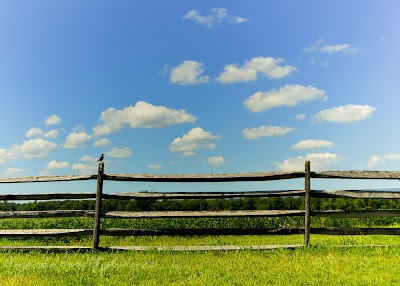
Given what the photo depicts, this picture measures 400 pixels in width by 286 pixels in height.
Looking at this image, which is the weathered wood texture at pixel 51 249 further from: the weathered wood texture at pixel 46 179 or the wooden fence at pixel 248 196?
the weathered wood texture at pixel 46 179

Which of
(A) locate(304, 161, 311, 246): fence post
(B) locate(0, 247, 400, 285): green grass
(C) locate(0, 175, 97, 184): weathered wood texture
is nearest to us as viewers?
(B) locate(0, 247, 400, 285): green grass

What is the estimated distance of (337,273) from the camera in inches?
322

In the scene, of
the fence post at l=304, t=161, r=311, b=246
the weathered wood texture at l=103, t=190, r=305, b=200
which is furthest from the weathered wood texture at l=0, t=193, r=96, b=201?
the fence post at l=304, t=161, r=311, b=246

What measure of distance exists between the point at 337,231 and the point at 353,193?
1061 millimetres

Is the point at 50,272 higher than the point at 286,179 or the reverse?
the reverse

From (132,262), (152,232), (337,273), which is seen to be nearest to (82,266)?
(132,262)

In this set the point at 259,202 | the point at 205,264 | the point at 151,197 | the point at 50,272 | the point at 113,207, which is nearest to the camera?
the point at 50,272

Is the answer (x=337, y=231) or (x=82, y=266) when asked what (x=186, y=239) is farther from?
(x=82, y=266)

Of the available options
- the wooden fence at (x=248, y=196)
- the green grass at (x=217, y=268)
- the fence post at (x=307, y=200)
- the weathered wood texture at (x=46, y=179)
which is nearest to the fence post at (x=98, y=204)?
the wooden fence at (x=248, y=196)

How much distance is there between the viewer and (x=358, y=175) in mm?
11445

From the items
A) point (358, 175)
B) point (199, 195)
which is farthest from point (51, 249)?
point (358, 175)

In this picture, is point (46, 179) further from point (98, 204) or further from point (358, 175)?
point (358, 175)

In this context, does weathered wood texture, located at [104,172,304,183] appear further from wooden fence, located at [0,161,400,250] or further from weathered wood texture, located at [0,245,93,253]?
weathered wood texture, located at [0,245,93,253]

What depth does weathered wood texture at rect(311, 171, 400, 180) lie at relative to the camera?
11336 mm
